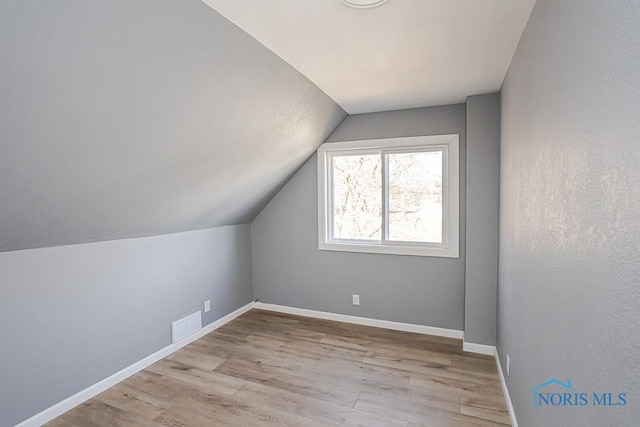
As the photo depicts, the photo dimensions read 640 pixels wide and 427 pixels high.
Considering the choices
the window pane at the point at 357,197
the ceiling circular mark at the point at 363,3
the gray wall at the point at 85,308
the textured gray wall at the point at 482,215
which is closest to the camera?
the ceiling circular mark at the point at 363,3

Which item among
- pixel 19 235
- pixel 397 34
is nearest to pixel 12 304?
pixel 19 235

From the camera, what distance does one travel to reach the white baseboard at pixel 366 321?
3235 millimetres

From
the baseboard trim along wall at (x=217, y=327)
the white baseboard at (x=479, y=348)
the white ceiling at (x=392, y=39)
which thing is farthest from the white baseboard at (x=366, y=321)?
the white ceiling at (x=392, y=39)

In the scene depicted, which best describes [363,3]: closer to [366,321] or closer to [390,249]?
[390,249]

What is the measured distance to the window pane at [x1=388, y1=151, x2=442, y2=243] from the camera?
328 centimetres

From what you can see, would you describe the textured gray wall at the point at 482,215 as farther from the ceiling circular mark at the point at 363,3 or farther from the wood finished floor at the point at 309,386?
the ceiling circular mark at the point at 363,3

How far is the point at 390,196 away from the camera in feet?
11.4

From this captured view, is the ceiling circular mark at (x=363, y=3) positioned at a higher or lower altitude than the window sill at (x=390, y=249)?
higher

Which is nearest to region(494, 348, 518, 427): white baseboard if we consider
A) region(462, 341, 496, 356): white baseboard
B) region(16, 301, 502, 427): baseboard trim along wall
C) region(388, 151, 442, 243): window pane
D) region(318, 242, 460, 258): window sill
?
region(16, 301, 502, 427): baseboard trim along wall

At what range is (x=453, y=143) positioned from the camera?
3113 mm

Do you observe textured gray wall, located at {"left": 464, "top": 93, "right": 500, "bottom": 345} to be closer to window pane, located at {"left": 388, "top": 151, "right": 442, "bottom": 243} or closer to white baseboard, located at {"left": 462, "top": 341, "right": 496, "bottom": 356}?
white baseboard, located at {"left": 462, "top": 341, "right": 496, "bottom": 356}

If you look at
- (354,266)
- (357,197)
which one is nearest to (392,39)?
(357,197)

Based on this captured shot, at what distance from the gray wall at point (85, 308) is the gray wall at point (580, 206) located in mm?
2760

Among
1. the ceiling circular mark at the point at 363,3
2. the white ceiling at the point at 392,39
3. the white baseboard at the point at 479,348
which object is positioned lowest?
the white baseboard at the point at 479,348
